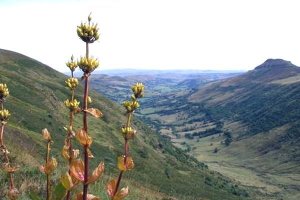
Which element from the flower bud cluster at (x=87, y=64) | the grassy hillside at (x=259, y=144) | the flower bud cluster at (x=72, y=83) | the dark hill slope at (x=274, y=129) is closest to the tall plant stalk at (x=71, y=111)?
the flower bud cluster at (x=72, y=83)

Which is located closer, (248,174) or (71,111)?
(71,111)

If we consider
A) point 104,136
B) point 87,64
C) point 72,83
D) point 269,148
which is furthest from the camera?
point 269,148

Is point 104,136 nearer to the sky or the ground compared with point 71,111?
nearer to the ground

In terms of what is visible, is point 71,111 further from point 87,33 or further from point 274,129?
point 274,129

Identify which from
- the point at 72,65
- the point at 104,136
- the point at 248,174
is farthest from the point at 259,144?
the point at 72,65

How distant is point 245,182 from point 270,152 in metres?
32.9

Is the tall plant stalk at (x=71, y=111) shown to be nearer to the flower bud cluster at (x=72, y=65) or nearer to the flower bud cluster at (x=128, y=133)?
the flower bud cluster at (x=72, y=65)

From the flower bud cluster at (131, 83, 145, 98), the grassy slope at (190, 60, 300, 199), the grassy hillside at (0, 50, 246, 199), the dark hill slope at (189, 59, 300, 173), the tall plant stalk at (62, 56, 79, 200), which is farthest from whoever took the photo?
the dark hill slope at (189, 59, 300, 173)

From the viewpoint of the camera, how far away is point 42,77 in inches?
3797

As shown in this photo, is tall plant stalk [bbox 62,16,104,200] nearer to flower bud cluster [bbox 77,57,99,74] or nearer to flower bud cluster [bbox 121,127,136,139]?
flower bud cluster [bbox 77,57,99,74]

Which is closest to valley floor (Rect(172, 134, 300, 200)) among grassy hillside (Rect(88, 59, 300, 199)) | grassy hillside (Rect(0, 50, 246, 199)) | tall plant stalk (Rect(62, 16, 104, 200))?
grassy hillside (Rect(88, 59, 300, 199))

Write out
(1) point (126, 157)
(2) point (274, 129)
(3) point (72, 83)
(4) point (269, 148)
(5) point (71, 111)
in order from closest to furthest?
(1) point (126, 157), (5) point (71, 111), (3) point (72, 83), (4) point (269, 148), (2) point (274, 129)

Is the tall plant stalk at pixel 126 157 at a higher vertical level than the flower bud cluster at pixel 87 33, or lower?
lower

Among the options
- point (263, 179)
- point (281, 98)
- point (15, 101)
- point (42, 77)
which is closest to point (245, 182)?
point (263, 179)
